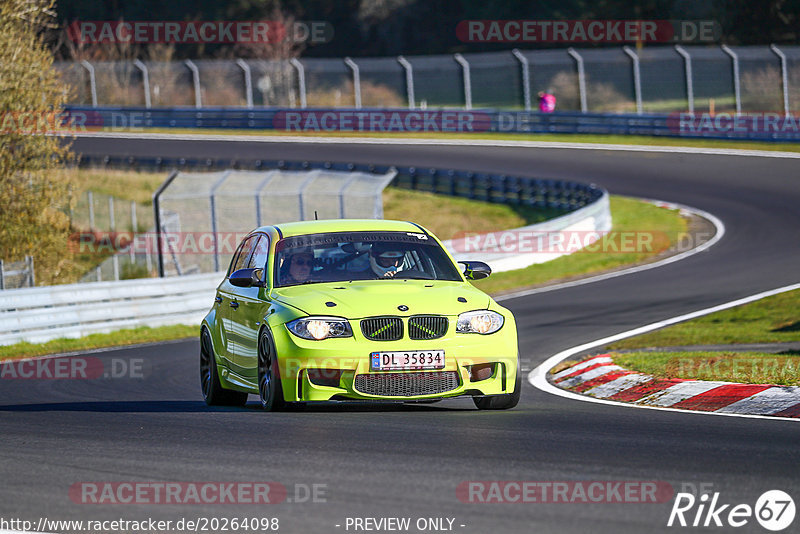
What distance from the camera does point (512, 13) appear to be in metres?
79.6

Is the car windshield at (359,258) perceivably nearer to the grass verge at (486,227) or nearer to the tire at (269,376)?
the tire at (269,376)

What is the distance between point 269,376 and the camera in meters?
9.28

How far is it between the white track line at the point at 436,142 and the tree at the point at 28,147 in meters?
21.0

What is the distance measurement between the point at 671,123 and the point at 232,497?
38.0 m

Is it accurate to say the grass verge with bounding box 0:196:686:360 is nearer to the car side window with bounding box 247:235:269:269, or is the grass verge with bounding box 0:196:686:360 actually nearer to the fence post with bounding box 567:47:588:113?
the car side window with bounding box 247:235:269:269

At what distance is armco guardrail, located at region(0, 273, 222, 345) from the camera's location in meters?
18.5

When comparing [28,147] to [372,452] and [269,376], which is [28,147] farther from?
[372,452]

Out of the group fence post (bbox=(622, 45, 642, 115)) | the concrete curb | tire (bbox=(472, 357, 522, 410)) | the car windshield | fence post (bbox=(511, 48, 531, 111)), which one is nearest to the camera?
the concrete curb

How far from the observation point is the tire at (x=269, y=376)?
906 centimetres

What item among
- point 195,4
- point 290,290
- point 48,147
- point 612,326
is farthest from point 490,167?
point 195,4

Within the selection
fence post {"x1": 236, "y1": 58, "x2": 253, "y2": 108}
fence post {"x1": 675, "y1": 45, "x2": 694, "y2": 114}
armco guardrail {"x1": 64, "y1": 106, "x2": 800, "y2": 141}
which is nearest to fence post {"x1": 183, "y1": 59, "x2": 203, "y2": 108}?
armco guardrail {"x1": 64, "y1": 106, "x2": 800, "y2": 141}

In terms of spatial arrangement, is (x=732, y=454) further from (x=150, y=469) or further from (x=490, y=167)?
(x=490, y=167)

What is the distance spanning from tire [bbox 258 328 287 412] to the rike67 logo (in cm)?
384

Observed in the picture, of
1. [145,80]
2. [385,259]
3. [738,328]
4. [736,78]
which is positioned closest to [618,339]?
[738,328]
